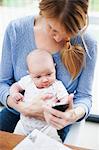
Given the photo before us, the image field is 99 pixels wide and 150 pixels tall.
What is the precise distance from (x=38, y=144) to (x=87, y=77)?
409mm

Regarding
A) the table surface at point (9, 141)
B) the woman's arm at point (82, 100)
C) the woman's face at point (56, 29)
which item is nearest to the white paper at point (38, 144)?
the table surface at point (9, 141)

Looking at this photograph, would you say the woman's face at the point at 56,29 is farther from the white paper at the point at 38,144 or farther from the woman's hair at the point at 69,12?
the white paper at the point at 38,144

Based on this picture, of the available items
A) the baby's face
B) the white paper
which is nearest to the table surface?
the white paper

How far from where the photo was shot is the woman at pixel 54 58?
1.15 metres

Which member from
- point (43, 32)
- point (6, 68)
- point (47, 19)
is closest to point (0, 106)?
point (6, 68)

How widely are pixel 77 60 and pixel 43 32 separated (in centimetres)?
19

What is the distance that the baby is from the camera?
1.15 meters

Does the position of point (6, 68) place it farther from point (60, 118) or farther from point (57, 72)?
point (60, 118)

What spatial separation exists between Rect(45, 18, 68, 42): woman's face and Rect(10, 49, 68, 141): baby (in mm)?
78

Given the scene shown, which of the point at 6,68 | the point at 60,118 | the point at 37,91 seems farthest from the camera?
the point at 6,68

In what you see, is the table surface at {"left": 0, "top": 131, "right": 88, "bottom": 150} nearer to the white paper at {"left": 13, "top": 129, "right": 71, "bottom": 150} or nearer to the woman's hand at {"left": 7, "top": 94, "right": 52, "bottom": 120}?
the white paper at {"left": 13, "top": 129, "right": 71, "bottom": 150}

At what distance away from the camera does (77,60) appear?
1.20 metres

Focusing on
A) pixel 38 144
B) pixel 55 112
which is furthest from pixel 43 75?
pixel 38 144

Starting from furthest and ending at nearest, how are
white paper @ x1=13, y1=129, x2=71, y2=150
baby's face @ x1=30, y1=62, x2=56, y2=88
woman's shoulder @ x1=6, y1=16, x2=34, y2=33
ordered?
woman's shoulder @ x1=6, y1=16, x2=34, y2=33
baby's face @ x1=30, y1=62, x2=56, y2=88
white paper @ x1=13, y1=129, x2=71, y2=150
